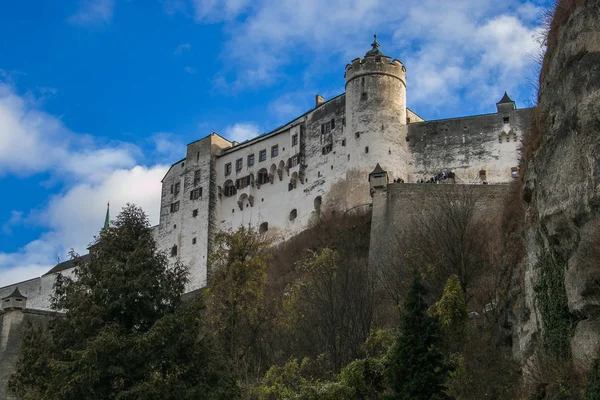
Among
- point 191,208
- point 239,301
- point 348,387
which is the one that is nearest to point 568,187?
point 348,387

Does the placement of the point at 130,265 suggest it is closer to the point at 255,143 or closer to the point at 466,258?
the point at 466,258

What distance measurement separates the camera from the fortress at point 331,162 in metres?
56.8

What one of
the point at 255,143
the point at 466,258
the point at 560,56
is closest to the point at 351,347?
the point at 466,258

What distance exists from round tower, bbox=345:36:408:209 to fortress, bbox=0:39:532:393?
0.08 m

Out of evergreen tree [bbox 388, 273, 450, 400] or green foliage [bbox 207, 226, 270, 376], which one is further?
green foliage [bbox 207, 226, 270, 376]

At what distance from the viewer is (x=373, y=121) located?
59438 mm

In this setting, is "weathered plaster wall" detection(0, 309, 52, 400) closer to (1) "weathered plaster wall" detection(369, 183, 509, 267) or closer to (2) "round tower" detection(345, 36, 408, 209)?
(1) "weathered plaster wall" detection(369, 183, 509, 267)

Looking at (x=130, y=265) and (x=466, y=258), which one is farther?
(x=466, y=258)

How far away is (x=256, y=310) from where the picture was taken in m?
28.1

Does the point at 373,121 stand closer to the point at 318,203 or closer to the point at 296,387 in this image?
the point at 318,203

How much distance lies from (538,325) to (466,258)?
1325 cm

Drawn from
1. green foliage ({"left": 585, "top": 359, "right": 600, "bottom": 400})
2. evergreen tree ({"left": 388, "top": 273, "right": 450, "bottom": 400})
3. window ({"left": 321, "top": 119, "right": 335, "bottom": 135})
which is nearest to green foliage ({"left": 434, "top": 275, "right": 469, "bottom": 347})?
evergreen tree ({"left": 388, "top": 273, "right": 450, "bottom": 400})

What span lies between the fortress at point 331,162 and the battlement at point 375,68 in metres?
0.07

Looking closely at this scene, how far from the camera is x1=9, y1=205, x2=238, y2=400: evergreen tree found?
18.5m
